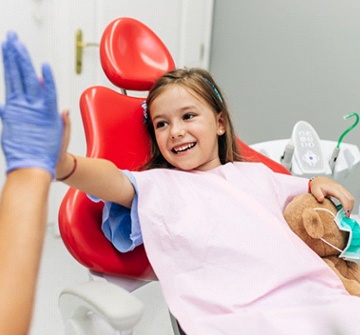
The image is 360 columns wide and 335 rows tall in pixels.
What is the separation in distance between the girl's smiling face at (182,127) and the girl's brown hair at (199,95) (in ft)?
0.07

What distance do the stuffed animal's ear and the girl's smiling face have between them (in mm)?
285

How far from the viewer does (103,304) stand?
0.90 meters

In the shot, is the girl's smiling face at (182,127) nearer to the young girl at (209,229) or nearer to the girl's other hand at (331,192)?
the young girl at (209,229)

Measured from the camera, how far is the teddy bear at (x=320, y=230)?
1.16 metres

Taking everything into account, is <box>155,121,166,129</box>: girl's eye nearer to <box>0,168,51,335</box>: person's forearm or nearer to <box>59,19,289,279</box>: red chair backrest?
<box>59,19,289,279</box>: red chair backrest

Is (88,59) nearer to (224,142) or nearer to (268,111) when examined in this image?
(268,111)

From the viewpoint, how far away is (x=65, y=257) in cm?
230

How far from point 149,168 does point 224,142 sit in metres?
0.23

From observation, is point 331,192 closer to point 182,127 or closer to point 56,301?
point 182,127

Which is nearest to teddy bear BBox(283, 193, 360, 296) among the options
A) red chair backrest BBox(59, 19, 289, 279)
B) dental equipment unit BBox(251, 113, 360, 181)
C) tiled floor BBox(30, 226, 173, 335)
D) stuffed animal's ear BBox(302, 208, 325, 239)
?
stuffed animal's ear BBox(302, 208, 325, 239)

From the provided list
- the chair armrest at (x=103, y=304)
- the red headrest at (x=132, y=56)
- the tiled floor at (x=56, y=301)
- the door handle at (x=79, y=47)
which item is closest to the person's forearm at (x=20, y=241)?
the chair armrest at (x=103, y=304)

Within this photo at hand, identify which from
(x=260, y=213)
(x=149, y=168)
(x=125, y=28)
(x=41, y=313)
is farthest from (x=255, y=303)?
(x=41, y=313)

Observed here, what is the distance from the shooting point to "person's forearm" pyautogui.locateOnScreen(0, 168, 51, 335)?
55 cm

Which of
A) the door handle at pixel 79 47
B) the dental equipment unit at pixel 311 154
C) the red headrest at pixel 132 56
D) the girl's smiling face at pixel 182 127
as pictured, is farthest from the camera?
the door handle at pixel 79 47
